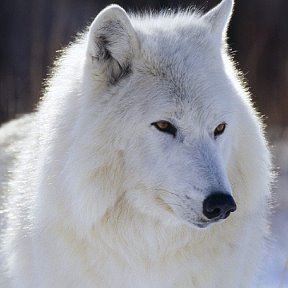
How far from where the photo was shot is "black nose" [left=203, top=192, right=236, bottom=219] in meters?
3.91

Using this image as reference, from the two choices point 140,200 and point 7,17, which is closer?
point 140,200

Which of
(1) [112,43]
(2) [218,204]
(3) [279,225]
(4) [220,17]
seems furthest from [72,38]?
(2) [218,204]

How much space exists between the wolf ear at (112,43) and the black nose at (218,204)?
799 mm

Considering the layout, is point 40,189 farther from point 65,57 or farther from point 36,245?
point 65,57

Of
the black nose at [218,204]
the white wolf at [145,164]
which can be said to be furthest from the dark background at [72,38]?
the black nose at [218,204]

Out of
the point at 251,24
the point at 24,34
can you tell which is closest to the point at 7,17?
the point at 24,34

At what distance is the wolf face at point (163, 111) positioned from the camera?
4.09 meters

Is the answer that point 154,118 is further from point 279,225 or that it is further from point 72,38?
point 72,38

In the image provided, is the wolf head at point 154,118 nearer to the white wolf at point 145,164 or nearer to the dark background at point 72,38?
the white wolf at point 145,164

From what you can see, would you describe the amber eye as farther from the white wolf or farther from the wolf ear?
the wolf ear

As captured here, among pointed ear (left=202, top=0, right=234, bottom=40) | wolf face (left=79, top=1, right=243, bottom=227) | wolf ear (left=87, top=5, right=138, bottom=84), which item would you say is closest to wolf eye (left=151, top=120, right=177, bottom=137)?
wolf face (left=79, top=1, right=243, bottom=227)

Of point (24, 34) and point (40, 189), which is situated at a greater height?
point (40, 189)

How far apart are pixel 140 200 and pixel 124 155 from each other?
0.23 metres

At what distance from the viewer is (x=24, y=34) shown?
39.5 ft
